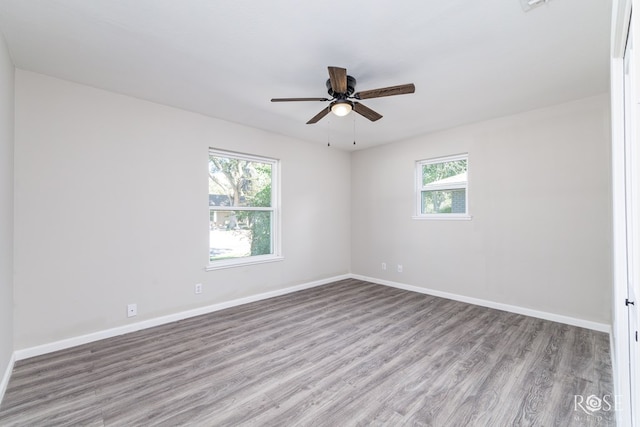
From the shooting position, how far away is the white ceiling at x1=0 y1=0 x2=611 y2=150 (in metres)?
1.86

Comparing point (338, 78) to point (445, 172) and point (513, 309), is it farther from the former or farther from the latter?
point (513, 309)

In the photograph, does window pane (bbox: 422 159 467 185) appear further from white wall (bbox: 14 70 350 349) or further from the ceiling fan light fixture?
white wall (bbox: 14 70 350 349)

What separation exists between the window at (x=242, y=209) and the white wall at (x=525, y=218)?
2144 millimetres

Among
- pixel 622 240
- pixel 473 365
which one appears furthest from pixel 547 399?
pixel 622 240

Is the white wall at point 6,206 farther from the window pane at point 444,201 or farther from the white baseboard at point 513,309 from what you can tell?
the window pane at point 444,201

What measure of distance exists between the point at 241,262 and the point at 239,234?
0.41m

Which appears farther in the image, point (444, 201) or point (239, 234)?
point (444, 201)

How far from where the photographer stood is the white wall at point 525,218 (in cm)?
318

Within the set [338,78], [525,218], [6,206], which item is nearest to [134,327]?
[6,206]

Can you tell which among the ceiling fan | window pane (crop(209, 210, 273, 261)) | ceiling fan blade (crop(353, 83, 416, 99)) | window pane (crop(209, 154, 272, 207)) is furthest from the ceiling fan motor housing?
window pane (crop(209, 210, 273, 261))

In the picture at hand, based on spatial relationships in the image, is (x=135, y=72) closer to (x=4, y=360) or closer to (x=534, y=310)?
(x=4, y=360)

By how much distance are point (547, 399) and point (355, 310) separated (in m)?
2.16

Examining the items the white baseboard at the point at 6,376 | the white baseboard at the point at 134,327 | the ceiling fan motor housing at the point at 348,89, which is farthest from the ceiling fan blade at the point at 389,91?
the white baseboard at the point at 6,376

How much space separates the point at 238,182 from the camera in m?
4.20
